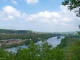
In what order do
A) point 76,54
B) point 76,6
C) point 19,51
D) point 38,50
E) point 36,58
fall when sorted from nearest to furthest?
point 76,6, point 36,58, point 38,50, point 19,51, point 76,54

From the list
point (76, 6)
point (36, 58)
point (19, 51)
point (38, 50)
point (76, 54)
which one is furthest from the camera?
point (76, 54)

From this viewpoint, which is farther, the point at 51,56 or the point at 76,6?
the point at 51,56

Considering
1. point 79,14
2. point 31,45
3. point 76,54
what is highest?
point 79,14

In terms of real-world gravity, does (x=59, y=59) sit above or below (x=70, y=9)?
below

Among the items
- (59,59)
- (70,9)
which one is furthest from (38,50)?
(70,9)

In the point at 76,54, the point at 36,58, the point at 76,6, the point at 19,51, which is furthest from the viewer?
the point at 76,54

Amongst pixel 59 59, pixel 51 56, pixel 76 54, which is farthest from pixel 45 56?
pixel 76 54

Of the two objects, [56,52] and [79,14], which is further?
Result: [56,52]

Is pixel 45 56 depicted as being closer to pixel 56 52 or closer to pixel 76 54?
pixel 56 52

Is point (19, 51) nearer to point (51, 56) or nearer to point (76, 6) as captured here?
point (51, 56)
